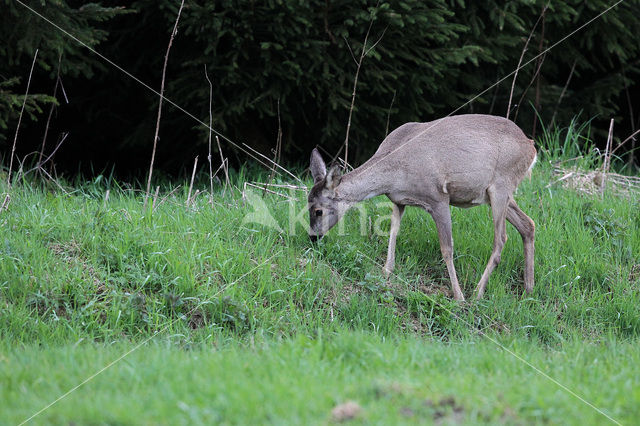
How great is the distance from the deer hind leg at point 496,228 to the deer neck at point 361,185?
1.07m

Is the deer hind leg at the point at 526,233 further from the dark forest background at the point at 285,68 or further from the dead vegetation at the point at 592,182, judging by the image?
the dark forest background at the point at 285,68

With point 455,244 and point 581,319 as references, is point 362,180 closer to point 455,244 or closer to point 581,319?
point 455,244

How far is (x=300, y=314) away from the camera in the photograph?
21.8 feet

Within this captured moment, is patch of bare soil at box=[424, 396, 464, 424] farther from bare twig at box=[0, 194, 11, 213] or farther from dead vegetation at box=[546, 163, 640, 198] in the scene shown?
dead vegetation at box=[546, 163, 640, 198]

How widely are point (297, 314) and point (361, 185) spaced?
144 centimetres

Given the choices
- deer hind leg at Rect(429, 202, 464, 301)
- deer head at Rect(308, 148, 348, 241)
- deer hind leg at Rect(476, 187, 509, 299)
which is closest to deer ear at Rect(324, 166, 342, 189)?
deer head at Rect(308, 148, 348, 241)

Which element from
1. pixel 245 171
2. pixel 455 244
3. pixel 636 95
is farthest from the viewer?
pixel 636 95

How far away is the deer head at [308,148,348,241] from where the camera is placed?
7277 mm

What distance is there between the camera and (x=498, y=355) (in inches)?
208

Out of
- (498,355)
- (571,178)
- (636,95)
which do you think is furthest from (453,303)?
(636,95)

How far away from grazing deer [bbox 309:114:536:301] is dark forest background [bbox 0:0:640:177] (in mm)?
1694

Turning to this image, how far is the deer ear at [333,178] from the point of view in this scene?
23.4 feet

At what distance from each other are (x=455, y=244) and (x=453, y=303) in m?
1.11

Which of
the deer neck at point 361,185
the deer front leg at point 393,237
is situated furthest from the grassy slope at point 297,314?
the deer neck at point 361,185
